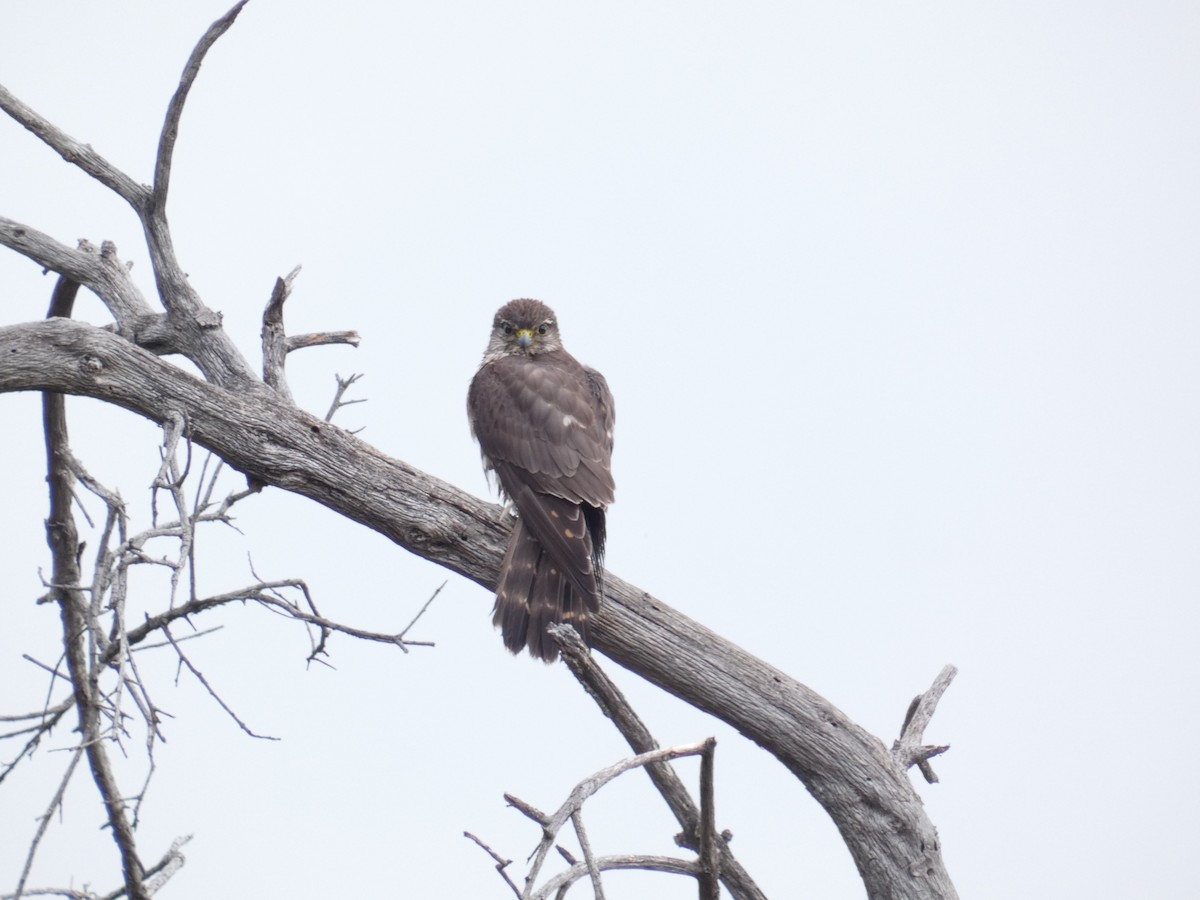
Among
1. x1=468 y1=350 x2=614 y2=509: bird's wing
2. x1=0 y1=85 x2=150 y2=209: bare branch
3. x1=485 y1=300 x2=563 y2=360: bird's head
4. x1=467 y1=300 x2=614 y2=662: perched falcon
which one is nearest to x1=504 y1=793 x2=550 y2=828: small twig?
x1=467 y1=300 x2=614 y2=662: perched falcon

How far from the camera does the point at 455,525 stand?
13.6 feet

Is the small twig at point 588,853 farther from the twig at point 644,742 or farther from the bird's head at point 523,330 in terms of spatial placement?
the bird's head at point 523,330

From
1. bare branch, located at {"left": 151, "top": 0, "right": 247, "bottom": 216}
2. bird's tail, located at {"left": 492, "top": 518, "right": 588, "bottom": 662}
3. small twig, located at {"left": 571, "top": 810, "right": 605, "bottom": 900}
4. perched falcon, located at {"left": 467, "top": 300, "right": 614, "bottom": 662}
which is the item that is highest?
bare branch, located at {"left": 151, "top": 0, "right": 247, "bottom": 216}

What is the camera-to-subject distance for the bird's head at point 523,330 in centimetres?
573

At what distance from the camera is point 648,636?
164 inches

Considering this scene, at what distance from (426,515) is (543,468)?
69 cm

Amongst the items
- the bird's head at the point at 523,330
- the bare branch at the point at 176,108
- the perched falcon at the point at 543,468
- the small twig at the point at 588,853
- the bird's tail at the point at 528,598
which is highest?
the bird's head at the point at 523,330

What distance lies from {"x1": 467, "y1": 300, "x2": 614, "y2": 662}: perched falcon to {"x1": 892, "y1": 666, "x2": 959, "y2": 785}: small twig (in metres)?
1.27

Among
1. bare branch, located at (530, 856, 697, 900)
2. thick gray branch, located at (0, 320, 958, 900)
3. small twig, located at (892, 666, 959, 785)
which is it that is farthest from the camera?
small twig, located at (892, 666, 959, 785)

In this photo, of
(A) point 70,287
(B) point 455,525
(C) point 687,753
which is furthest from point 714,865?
(A) point 70,287

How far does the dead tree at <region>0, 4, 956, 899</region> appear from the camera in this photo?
12.9ft

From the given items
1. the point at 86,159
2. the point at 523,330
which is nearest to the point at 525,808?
the point at 86,159

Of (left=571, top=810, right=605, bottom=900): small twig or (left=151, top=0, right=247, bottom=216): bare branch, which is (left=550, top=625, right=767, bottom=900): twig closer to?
(left=571, top=810, right=605, bottom=900): small twig

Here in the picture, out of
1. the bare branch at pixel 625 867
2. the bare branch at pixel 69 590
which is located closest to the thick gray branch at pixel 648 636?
the bare branch at pixel 69 590
